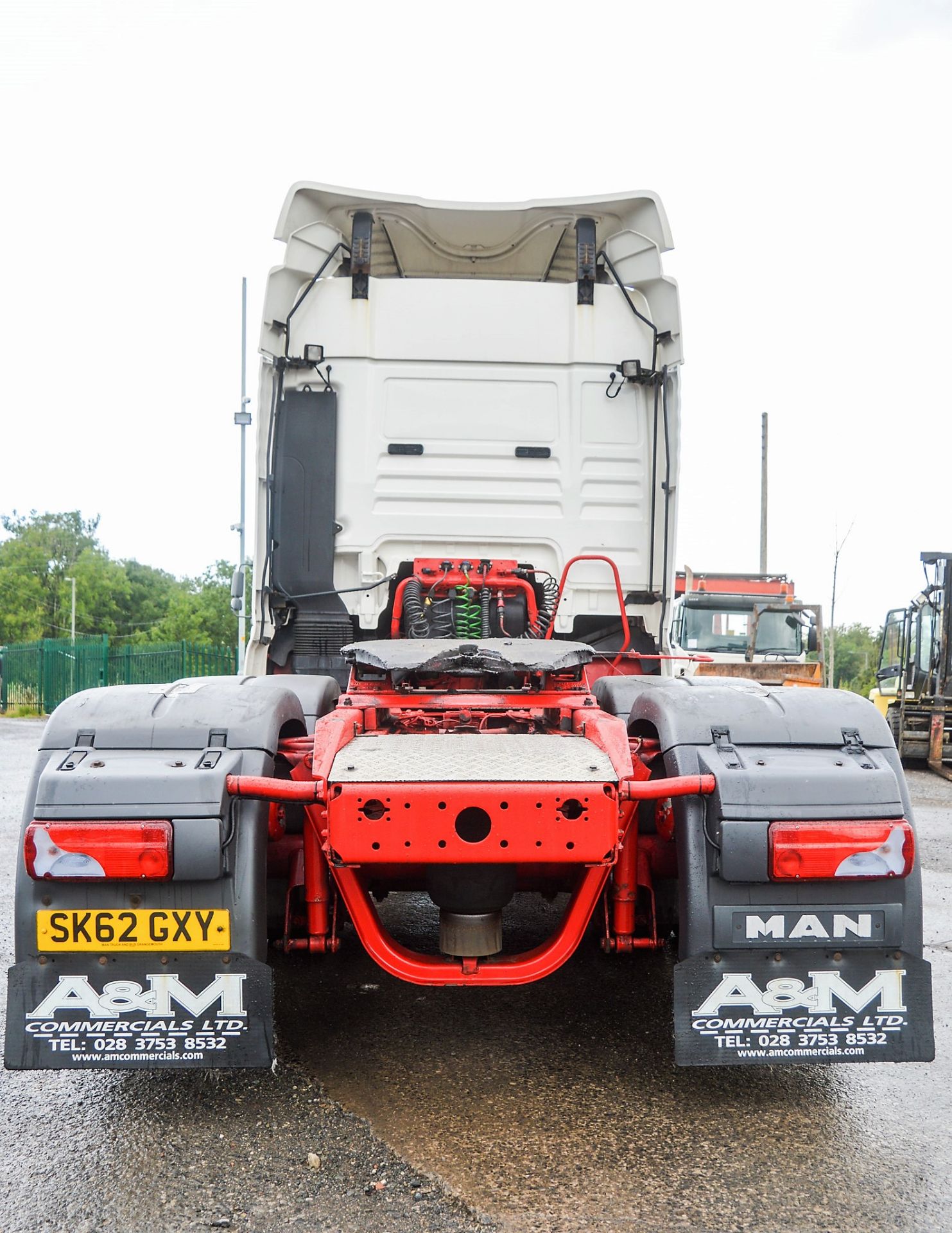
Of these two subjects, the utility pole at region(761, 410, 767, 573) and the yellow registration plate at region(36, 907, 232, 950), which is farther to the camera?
the utility pole at region(761, 410, 767, 573)

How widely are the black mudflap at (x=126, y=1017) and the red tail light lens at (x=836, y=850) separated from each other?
1444 mm

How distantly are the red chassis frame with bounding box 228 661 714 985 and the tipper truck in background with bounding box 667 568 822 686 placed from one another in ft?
35.0

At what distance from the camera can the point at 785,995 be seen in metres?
2.60

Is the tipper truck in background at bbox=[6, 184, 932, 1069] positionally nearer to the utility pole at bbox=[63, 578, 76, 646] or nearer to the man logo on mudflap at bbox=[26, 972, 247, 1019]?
the man logo on mudflap at bbox=[26, 972, 247, 1019]

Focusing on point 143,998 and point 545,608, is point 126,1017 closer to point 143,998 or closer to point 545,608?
point 143,998

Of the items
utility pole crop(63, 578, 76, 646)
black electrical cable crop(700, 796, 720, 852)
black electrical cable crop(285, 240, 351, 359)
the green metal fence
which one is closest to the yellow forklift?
black electrical cable crop(285, 240, 351, 359)

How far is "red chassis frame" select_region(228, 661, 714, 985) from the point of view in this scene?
8.11 ft

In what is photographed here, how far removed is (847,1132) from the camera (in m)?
2.80

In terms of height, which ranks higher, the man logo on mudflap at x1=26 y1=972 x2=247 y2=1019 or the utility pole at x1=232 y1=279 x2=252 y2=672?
the utility pole at x1=232 y1=279 x2=252 y2=672

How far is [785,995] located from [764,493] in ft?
92.0

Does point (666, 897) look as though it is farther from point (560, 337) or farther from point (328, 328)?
point (328, 328)

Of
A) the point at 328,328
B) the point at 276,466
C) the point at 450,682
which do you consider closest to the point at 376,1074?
the point at 450,682

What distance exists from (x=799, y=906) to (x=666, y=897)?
72cm

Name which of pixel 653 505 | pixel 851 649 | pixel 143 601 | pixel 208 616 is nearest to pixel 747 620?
pixel 653 505
